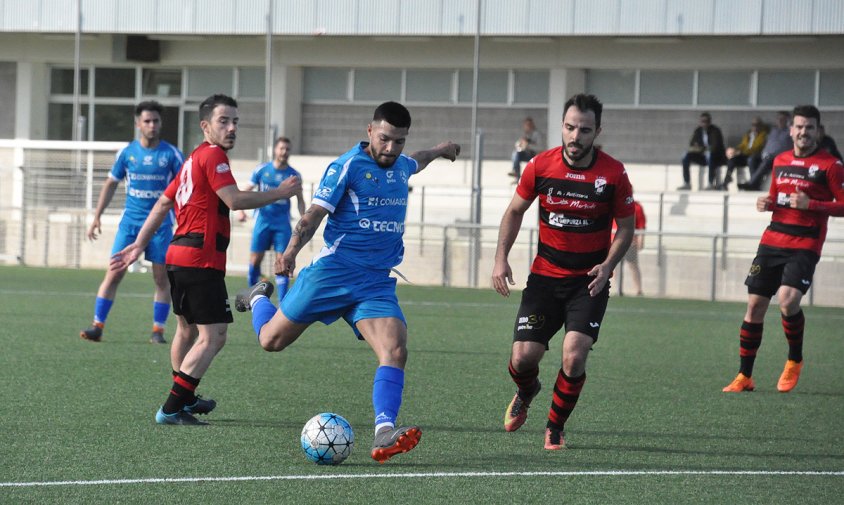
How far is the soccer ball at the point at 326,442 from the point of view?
5.92 meters

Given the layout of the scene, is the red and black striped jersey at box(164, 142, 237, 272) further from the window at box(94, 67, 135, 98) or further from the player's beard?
the window at box(94, 67, 135, 98)

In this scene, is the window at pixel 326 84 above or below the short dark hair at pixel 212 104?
above

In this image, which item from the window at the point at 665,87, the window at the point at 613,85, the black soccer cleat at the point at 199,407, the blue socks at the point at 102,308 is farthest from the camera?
the window at the point at 613,85

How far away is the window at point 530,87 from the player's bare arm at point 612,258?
22.2 metres

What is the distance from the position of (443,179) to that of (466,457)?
68.8ft

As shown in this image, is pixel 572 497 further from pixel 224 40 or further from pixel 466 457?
pixel 224 40

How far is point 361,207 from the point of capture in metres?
6.36

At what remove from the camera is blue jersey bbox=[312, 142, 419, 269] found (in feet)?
20.7

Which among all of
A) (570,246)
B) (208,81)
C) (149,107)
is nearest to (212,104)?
(570,246)

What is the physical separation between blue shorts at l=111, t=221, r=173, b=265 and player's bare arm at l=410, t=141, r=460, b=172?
3.99 m

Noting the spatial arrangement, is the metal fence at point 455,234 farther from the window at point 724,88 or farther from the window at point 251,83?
the window at point 251,83

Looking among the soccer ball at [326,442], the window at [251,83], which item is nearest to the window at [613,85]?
the window at [251,83]

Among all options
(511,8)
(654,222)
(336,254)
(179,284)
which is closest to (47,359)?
(179,284)

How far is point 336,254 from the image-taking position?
6406 mm
